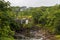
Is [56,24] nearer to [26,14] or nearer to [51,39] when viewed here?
[51,39]

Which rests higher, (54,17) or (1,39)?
(54,17)

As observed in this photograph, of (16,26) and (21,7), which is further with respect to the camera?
(21,7)

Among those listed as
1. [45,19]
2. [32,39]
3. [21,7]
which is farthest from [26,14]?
[32,39]

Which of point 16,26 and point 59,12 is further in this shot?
point 59,12

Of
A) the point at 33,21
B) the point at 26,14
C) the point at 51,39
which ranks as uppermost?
the point at 26,14

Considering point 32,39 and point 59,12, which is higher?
point 59,12

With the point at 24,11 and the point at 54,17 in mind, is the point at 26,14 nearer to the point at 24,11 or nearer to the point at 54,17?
the point at 24,11

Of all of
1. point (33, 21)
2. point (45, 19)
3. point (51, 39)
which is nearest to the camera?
point (51, 39)

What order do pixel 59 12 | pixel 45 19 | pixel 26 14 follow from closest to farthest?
pixel 59 12
pixel 45 19
pixel 26 14

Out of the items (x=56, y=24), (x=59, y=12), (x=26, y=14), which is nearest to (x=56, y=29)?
(x=56, y=24)
